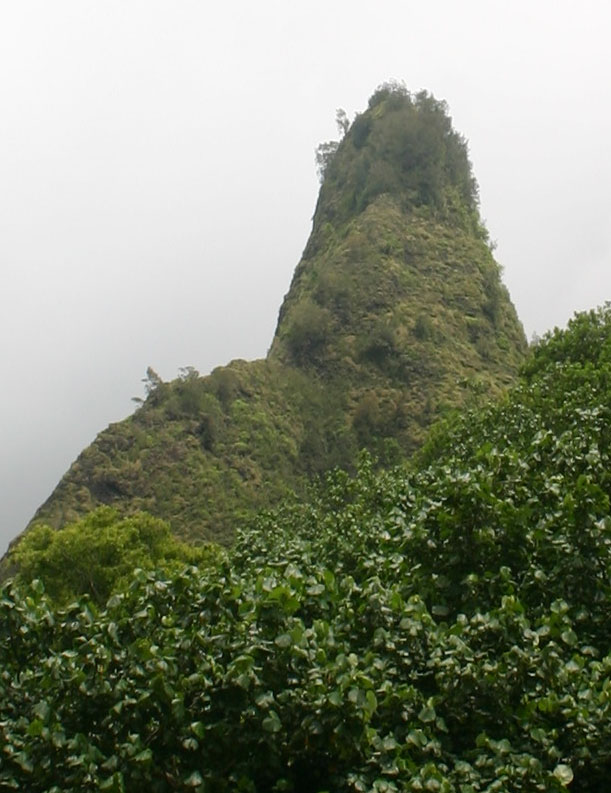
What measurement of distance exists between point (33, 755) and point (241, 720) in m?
1.31

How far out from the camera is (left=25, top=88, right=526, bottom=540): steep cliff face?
145 ft

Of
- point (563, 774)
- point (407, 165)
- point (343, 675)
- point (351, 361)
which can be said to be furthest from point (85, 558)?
point (407, 165)

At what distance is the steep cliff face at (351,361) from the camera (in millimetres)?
44062

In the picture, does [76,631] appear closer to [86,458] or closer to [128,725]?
[128,725]

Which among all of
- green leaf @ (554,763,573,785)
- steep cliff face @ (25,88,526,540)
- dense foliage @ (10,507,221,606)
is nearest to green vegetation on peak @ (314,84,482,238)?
steep cliff face @ (25,88,526,540)

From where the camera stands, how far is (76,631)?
7.46 meters

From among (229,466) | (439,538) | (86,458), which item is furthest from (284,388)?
(439,538)

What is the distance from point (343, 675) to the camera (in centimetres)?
648

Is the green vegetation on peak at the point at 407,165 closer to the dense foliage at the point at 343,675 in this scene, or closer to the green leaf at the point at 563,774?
the dense foliage at the point at 343,675

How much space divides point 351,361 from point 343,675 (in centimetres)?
4727

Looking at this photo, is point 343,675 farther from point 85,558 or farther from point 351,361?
point 351,361

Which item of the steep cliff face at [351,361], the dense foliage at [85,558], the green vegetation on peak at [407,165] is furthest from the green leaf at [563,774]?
the green vegetation on peak at [407,165]

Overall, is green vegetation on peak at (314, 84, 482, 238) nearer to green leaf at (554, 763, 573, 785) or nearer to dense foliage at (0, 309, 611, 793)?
dense foliage at (0, 309, 611, 793)

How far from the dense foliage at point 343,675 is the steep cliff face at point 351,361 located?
27892mm
